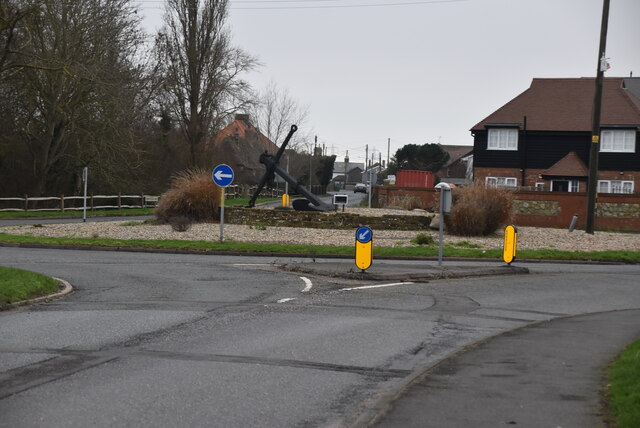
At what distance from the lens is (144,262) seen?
67.4 ft

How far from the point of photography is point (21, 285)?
45.2 ft

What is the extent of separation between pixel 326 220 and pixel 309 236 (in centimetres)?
287

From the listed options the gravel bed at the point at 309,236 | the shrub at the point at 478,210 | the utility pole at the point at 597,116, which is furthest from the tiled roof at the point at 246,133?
the utility pole at the point at 597,116

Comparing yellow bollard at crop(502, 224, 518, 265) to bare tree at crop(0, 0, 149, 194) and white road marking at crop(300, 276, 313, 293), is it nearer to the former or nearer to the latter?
white road marking at crop(300, 276, 313, 293)

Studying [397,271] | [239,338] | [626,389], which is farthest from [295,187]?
[626,389]

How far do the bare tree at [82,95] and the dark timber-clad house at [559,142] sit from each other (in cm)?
2219

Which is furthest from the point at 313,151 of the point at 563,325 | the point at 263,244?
the point at 563,325

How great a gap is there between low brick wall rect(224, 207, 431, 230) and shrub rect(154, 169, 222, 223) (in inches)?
45.7

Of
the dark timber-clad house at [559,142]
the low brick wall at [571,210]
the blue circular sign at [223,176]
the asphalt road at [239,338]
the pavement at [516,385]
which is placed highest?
the dark timber-clad house at [559,142]

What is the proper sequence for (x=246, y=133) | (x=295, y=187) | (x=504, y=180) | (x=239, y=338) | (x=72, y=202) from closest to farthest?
(x=239, y=338) → (x=295, y=187) → (x=72, y=202) → (x=504, y=180) → (x=246, y=133)

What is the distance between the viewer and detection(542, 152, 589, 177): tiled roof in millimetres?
48969

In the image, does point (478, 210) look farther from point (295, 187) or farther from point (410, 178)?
point (410, 178)

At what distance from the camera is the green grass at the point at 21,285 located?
13.0m

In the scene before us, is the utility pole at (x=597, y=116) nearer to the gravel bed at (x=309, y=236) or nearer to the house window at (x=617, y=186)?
the gravel bed at (x=309, y=236)
